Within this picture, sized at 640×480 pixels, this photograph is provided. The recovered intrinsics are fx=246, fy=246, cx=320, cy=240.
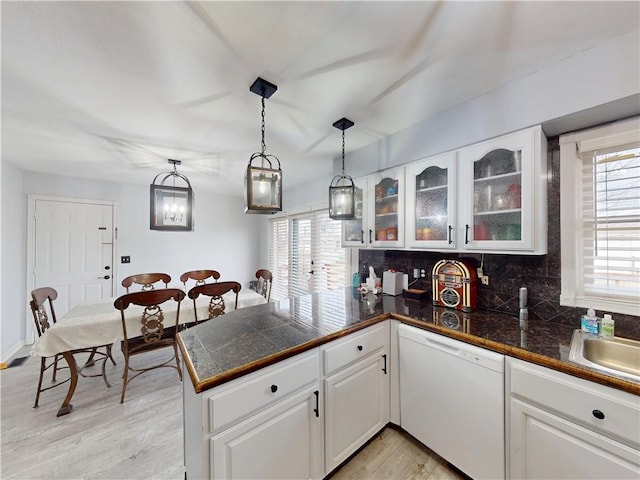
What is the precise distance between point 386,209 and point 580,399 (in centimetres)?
173

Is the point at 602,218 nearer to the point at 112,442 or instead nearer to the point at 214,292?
the point at 214,292

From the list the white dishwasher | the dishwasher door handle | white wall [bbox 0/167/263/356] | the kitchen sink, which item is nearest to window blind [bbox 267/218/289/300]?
white wall [bbox 0/167/263/356]

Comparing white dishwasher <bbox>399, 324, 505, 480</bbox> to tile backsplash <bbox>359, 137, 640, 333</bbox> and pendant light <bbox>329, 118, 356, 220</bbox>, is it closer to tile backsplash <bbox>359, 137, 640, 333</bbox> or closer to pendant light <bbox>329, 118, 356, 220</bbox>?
tile backsplash <bbox>359, 137, 640, 333</bbox>

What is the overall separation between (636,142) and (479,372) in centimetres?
157

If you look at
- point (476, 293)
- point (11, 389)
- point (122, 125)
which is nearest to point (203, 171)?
point (122, 125)

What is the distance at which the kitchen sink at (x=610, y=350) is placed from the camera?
1.28 meters

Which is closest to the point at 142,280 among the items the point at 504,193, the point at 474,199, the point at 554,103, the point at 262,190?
the point at 262,190

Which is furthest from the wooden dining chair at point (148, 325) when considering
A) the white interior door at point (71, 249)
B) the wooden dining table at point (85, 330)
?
the white interior door at point (71, 249)

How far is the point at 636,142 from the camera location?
4.54ft

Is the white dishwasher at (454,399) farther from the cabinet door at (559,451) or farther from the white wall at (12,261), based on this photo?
the white wall at (12,261)

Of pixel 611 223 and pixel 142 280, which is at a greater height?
pixel 611 223

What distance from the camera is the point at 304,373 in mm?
1312

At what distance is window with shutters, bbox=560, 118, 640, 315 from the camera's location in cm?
140

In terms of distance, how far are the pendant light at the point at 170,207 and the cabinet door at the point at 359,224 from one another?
180 centimetres
